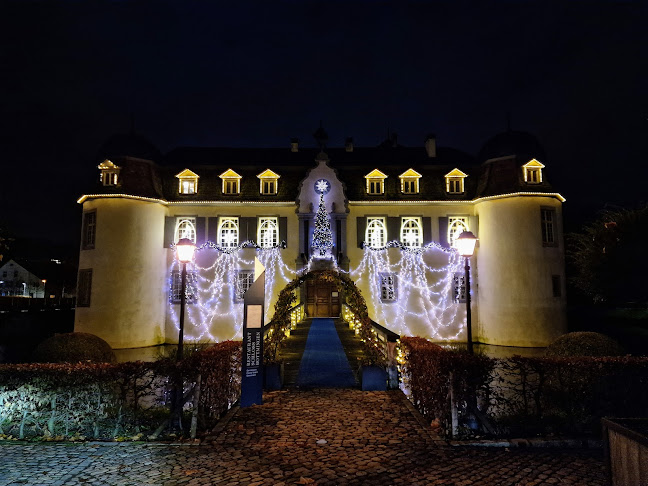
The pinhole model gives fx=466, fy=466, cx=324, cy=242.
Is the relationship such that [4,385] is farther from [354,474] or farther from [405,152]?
[405,152]

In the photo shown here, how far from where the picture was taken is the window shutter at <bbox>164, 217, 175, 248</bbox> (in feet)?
83.0

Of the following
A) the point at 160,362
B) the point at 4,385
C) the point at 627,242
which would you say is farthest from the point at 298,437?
the point at 627,242

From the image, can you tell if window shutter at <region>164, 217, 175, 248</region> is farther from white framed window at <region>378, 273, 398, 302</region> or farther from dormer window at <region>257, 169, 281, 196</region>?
white framed window at <region>378, 273, 398, 302</region>

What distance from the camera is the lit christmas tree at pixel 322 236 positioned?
2406cm

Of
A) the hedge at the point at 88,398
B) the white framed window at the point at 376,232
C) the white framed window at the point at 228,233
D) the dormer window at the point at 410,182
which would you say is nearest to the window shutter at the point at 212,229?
the white framed window at the point at 228,233

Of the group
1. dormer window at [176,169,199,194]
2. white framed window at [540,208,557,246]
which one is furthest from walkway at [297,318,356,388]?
white framed window at [540,208,557,246]

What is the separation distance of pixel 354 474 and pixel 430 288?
19.3 m

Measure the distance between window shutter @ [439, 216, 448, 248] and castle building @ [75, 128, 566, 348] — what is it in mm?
121

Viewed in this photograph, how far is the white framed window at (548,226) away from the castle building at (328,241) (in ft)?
0.24

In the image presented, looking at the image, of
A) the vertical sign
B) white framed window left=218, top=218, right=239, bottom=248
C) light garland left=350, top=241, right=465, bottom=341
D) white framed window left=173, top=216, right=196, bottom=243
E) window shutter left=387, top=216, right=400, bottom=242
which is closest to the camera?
the vertical sign

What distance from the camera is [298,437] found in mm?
7738

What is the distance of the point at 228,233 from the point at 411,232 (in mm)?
9930

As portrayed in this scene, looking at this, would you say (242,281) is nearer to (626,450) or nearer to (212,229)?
(212,229)

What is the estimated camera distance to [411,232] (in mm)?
25250
